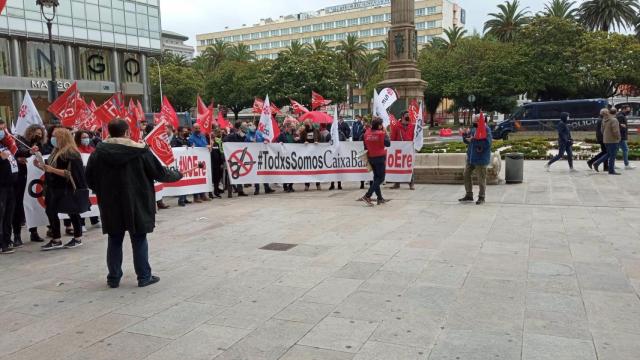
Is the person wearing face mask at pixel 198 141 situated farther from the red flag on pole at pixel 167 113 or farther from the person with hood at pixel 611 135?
the person with hood at pixel 611 135

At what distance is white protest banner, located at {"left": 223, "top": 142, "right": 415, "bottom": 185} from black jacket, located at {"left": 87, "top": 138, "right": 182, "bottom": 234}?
6.95m

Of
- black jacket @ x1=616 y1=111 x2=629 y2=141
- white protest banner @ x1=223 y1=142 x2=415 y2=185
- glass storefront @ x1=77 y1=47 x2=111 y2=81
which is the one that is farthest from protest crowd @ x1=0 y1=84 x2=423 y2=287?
glass storefront @ x1=77 y1=47 x2=111 y2=81

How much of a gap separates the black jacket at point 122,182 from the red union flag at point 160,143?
14.4 feet

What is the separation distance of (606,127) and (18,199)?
44.6 feet

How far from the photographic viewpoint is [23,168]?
8234mm

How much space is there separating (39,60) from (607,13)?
53.6 metres

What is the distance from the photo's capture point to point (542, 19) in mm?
47406

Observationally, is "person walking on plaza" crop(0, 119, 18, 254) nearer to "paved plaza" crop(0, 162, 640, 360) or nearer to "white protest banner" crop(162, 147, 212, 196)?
"paved plaza" crop(0, 162, 640, 360)

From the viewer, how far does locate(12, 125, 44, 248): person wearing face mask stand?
8000mm

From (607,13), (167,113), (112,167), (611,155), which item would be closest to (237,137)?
(167,113)

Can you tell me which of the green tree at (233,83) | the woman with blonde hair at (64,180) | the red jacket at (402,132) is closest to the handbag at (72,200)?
the woman with blonde hair at (64,180)

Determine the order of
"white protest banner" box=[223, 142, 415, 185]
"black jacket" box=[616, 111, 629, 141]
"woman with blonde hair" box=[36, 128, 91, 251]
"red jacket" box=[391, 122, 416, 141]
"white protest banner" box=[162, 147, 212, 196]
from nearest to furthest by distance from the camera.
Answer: "woman with blonde hair" box=[36, 128, 91, 251], "white protest banner" box=[162, 147, 212, 196], "white protest banner" box=[223, 142, 415, 185], "red jacket" box=[391, 122, 416, 141], "black jacket" box=[616, 111, 629, 141]

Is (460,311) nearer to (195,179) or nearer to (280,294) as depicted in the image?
(280,294)

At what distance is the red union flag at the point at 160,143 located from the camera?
32.5 feet
